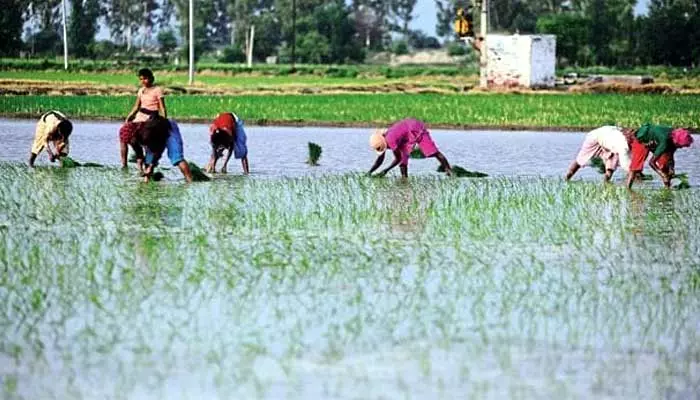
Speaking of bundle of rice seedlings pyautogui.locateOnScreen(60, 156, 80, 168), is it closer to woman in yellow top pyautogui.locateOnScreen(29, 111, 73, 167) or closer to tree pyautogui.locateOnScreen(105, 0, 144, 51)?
woman in yellow top pyautogui.locateOnScreen(29, 111, 73, 167)

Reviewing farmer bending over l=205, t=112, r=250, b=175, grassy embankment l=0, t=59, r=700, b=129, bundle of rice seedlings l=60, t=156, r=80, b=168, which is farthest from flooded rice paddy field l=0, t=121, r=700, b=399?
grassy embankment l=0, t=59, r=700, b=129

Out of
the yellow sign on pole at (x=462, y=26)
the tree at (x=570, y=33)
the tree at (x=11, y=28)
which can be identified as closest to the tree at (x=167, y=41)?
the tree at (x=11, y=28)

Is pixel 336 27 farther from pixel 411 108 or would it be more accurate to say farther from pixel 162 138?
pixel 162 138

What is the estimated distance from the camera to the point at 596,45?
95.2m

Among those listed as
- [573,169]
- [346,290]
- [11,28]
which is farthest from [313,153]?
[11,28]

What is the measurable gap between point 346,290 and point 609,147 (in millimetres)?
8423

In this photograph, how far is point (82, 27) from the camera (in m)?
106

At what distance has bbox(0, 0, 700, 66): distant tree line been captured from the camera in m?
92.8

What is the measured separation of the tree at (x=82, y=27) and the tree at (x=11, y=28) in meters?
8.56

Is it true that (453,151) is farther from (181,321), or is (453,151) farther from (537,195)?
(181,321)

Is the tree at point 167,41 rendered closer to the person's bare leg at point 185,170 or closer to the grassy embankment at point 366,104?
the grassy embankment at point 366,104

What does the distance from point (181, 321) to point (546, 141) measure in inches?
839

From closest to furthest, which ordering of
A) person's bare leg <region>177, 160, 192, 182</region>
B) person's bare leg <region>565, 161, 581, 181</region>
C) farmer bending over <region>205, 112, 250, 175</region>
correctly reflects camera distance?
person's bare leg <region>177, 160, 192, 182</region>
person's bare leg <region>565, 161, 581, 181</region>
farmer bending over <region>205, 112, 250, 175</region>

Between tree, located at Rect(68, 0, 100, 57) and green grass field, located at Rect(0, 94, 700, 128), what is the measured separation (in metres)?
56.2
